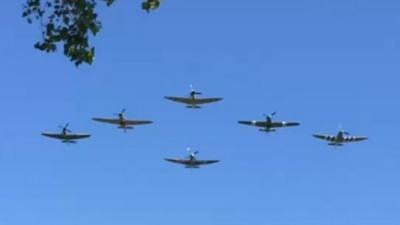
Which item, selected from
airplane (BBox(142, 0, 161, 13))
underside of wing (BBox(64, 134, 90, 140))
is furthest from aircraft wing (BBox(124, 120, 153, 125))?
airplane (BBox(142, 0, 161, 13))

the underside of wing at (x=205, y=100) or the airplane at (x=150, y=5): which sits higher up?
the underside of wing at (x=205, y=100)

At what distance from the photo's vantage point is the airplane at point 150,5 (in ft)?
73.4

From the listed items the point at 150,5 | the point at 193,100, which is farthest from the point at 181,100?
the point at 150,5

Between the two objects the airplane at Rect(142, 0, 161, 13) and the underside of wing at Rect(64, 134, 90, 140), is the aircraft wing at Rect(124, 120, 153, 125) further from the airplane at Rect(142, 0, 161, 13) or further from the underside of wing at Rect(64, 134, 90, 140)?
the airplane at Rect(142, 0, 161, 13)

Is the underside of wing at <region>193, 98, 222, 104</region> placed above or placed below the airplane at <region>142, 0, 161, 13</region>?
above

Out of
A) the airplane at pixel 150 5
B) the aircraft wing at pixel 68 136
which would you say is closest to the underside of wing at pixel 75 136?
the aircraft wing at pixel 68 136

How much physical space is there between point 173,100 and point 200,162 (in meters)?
30.9

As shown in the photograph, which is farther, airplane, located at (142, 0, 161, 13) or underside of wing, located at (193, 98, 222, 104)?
underside of wing, located at (193, 98, 222, 104)

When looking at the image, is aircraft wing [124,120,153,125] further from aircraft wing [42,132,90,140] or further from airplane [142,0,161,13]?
airplane [142,0,161,13]

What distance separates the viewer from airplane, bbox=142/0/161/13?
2236 centimetres

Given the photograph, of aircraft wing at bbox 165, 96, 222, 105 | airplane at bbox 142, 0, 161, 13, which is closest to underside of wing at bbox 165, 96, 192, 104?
aircraft wing at bbox 165, 96, 222, 105

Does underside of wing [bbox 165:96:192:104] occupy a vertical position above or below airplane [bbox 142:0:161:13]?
above

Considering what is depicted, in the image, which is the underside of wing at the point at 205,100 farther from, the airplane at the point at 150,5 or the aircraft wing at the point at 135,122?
the airplane at the point at 150,5

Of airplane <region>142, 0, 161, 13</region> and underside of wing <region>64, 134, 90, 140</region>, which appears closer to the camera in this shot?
airplane <region>142, 0, 161, 13</region>
